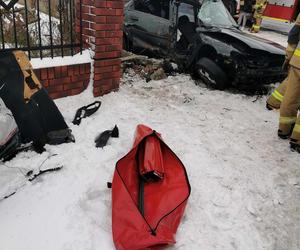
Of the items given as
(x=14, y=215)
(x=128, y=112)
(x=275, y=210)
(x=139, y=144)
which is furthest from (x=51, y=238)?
(x=128, y=112)

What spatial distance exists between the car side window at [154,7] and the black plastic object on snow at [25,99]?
4175mm

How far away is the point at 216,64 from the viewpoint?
225 inches

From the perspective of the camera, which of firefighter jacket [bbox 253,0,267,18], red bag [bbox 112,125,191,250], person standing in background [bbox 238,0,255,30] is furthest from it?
person standing in background [bbox 238,0,255,30]

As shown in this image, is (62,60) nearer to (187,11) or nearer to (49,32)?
(49,32)

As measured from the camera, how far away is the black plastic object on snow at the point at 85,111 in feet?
12.4

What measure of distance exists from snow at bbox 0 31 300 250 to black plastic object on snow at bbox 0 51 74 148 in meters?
0.19

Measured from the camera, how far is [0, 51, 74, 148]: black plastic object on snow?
120 inches

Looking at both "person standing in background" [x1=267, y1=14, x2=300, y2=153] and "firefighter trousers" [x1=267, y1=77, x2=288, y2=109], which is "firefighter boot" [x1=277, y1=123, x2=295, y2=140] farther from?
"firefighter trousers" [x1=267, y1=77, x2=288, y2=109]

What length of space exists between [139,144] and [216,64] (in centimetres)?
322

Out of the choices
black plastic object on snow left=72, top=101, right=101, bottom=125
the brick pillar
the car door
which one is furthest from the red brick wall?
the car door

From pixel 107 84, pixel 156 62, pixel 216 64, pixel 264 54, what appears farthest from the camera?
pixel 156 62

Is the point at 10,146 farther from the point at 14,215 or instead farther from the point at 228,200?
the point at 228,200

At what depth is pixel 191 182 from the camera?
10.1 ft

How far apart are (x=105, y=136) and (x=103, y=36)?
4.75 ft
